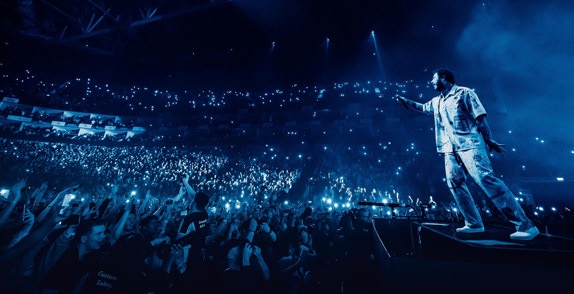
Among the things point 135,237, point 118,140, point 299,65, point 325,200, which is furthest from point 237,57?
point 135,237

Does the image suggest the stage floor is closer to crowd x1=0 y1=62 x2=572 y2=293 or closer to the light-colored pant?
the light-colored pant

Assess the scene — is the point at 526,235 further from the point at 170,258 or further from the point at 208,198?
the point at 170,258

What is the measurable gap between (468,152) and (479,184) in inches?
15.5

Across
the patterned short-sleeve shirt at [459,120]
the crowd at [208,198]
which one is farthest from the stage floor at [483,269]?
the crowd at [208,198]

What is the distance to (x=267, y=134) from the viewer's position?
21.6 meters

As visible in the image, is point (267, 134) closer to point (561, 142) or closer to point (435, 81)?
point (435, 81)

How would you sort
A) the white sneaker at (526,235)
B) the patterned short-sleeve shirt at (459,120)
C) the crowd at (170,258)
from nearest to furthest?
1. the white sneaker at (526,235)
2. the patterned short-sleeve shirt at (459,120)
3. the crowd at (170,258)

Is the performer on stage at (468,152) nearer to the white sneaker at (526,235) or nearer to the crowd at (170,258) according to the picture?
the white sneaker at (526,235)

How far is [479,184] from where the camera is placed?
2.50m

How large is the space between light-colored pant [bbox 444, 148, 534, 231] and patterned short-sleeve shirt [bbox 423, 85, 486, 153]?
0.11m

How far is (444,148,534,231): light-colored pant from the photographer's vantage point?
2.28 meters

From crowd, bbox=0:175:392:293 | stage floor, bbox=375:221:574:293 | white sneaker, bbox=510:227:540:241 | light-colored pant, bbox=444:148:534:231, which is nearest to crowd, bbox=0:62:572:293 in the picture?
crowd, bbox=0:175:392:293

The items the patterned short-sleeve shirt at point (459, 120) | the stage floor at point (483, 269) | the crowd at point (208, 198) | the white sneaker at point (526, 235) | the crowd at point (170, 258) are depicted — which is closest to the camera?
the stage floor at point (483, 269)

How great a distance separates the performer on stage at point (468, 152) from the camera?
2.31 metres
